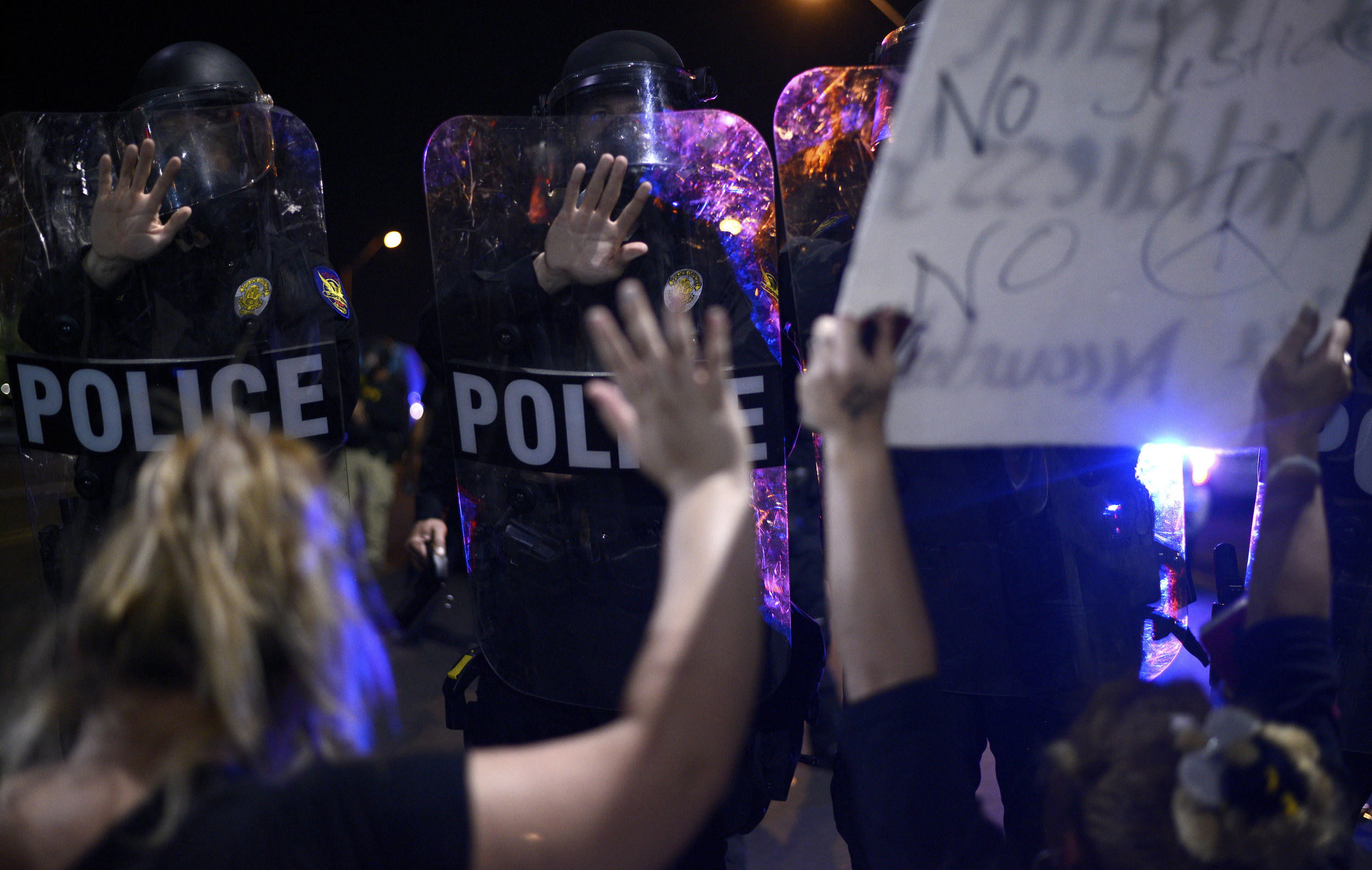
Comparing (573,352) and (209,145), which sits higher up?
(209,145)

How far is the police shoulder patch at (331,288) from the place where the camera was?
66.9 inches

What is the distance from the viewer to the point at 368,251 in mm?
4055

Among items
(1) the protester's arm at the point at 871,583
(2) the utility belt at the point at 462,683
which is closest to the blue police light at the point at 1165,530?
(1) the protester's arm at the point at 871,583

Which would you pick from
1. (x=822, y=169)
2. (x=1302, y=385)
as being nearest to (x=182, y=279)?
(x=822, y=169)

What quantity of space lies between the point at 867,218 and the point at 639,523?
2.82ft

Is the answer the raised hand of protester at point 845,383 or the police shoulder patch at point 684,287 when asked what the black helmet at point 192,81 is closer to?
the police shoulder patch at point 684,287

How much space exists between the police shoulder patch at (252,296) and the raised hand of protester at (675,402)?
1207mm

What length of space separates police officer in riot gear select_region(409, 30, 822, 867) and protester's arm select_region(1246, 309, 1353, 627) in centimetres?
76

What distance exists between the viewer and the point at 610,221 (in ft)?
4.92

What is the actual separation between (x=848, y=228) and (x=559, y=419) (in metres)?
0.55

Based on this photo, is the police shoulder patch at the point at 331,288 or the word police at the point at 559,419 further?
the police shoulder patch at the point at 331,288

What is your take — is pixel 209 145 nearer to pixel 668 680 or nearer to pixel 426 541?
pixel 426 541

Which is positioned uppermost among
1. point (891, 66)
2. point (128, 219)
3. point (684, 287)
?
point (891, 66)

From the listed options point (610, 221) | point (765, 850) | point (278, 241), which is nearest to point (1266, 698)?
point (610, 221)
